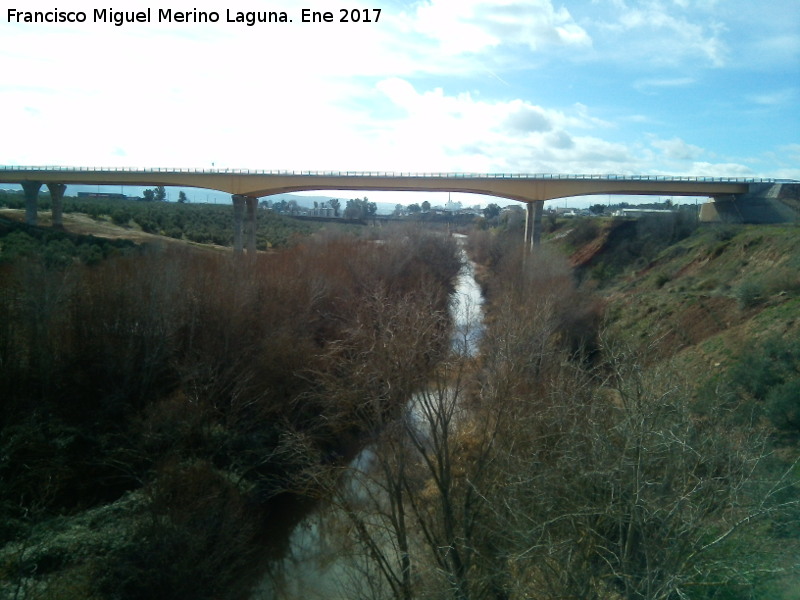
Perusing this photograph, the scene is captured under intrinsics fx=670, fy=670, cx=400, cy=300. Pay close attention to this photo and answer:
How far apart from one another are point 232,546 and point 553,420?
5159 mm

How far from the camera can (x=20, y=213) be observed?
3712 centimetres

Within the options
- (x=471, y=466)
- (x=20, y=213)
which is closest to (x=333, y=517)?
(x=471, y=466)

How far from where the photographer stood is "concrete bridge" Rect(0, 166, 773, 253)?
111 ft

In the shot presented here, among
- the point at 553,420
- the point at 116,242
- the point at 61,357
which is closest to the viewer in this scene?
the point at 553,420

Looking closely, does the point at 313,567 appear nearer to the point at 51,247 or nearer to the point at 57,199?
the point at 51,247

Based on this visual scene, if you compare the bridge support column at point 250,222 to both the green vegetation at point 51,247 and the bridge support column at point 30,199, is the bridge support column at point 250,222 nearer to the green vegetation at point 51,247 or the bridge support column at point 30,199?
the green vegetation at point 51,247

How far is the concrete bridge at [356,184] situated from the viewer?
33.7m

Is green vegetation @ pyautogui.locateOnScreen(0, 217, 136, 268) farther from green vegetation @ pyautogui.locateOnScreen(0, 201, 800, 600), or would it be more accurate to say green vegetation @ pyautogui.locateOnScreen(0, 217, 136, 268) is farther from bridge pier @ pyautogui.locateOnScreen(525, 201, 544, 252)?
bridge pier @ pyautogui.locateOnScreen(525, 201, 544, 252)

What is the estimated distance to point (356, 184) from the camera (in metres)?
34.7

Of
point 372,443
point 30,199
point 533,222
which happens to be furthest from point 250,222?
point 372,443

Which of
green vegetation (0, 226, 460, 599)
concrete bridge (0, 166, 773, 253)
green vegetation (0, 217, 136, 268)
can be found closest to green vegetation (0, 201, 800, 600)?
green vegetation (0, 226, 460, 599)

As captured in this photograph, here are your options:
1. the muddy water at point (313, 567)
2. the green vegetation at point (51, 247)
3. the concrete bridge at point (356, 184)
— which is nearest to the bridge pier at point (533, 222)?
the concrete bridge at point (356, 184)

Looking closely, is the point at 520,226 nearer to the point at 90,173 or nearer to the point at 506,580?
the point at 90,173

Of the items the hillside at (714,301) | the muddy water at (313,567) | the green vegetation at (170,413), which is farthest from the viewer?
the hillside at (714,301)
